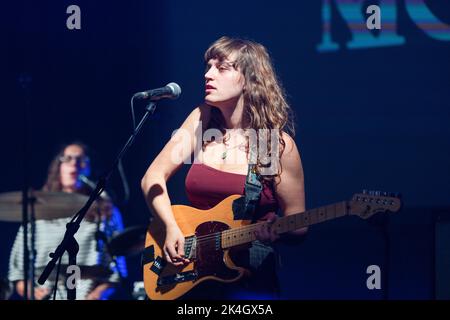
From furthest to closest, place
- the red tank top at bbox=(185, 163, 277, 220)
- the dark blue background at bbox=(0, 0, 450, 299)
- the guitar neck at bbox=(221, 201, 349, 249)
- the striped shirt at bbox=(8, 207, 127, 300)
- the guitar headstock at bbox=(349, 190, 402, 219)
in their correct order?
the striped shirt at bbox=(8, 207, 127, 300), the dark blue background at bbox=(0, 0, 450, 299), the red tank top at bbox=(185, 163, 277, 220), the guitar neck at bbox=(221, 201, 349, 249), the guitar headstock at bbox=(349, 190, 402, 219)

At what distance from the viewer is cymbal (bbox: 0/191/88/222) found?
16.3 feet

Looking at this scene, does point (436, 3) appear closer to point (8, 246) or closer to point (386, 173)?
point (386, 173)

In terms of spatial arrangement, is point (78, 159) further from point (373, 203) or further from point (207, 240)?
point (373, 203)

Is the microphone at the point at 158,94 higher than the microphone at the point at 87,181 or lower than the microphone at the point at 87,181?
higher

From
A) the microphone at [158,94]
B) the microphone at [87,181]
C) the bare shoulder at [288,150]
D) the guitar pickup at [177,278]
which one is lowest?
the guitar pickup at [177,278]

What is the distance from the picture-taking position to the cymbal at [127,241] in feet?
16.2

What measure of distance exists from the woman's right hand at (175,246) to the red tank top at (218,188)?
0.18 m

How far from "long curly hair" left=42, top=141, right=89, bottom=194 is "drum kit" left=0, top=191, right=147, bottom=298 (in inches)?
11.9

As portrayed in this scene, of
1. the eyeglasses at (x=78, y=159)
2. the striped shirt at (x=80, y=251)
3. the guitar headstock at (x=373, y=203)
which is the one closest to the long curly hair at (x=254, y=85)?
the guitar headstock at (x=373, y=203)

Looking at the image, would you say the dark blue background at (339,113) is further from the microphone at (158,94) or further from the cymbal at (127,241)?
the microphone at (158,94)

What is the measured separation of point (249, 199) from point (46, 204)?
1861 mm

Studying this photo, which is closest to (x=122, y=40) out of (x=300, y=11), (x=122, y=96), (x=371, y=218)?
(x=122, y=96)

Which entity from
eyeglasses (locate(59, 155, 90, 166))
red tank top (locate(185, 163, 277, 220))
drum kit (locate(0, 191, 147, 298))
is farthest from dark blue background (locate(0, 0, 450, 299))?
red tank top (locate(185, 163, 277, 220))

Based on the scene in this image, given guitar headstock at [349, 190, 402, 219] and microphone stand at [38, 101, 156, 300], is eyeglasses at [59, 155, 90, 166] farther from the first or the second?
guitar headstock at [349, 190, 402, 219]
